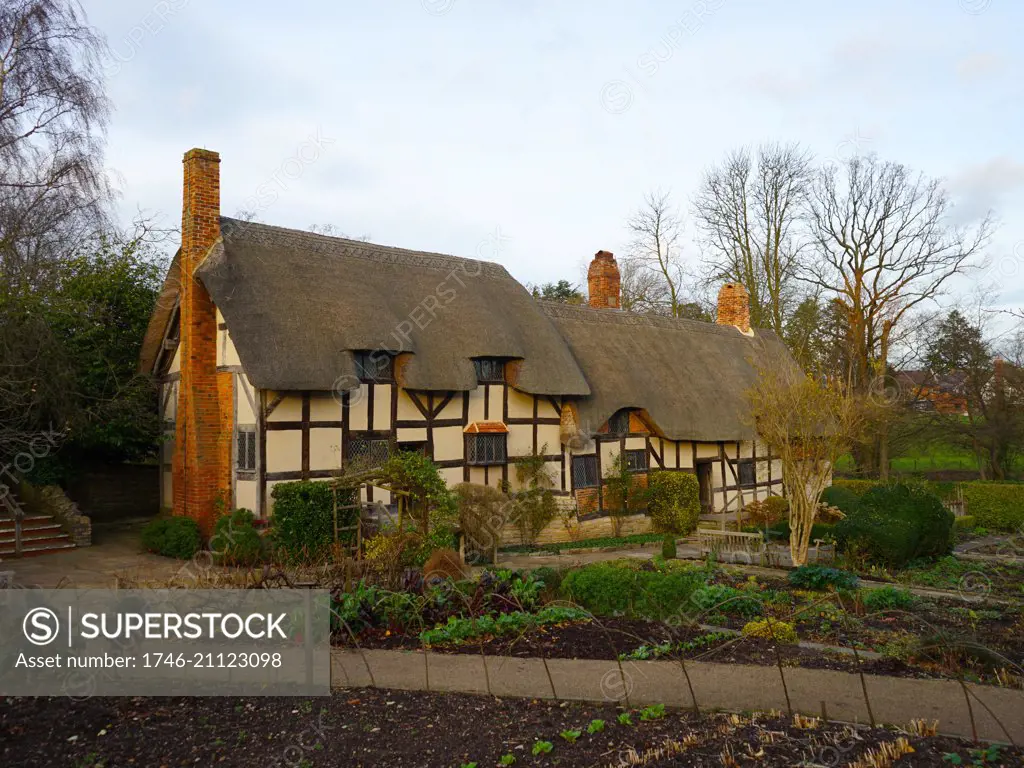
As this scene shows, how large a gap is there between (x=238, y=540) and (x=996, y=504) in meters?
23.0

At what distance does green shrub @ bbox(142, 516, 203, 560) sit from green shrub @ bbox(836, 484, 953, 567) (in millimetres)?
12237

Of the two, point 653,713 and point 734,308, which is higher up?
point 734,308

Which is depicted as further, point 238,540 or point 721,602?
point 238,540

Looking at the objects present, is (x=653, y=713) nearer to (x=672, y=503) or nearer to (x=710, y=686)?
(x=710, y=686)

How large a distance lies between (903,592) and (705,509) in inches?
488

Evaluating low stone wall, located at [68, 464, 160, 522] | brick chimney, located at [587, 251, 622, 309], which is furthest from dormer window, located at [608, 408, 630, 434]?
low stone wall, located at [68, 464, 160, 522]

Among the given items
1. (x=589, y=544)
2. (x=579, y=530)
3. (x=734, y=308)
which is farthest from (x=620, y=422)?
(x=734, y=308)

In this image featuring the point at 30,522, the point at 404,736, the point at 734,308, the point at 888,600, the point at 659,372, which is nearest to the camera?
the point at 404,736

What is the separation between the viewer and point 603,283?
2453 cm

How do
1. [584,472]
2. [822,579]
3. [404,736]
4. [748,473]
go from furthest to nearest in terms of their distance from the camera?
[748,473], [584,472], [822,579], [404,736]

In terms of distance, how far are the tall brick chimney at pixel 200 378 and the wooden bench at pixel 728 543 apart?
953cm

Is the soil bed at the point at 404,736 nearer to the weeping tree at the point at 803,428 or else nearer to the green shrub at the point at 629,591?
the green shrub at the point at 629,591

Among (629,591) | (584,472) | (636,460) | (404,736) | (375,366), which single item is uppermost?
(375,366)

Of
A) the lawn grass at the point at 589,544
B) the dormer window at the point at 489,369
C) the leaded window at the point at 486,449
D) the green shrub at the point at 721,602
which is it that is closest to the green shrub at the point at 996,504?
the lawn grass at the point at 589,544
